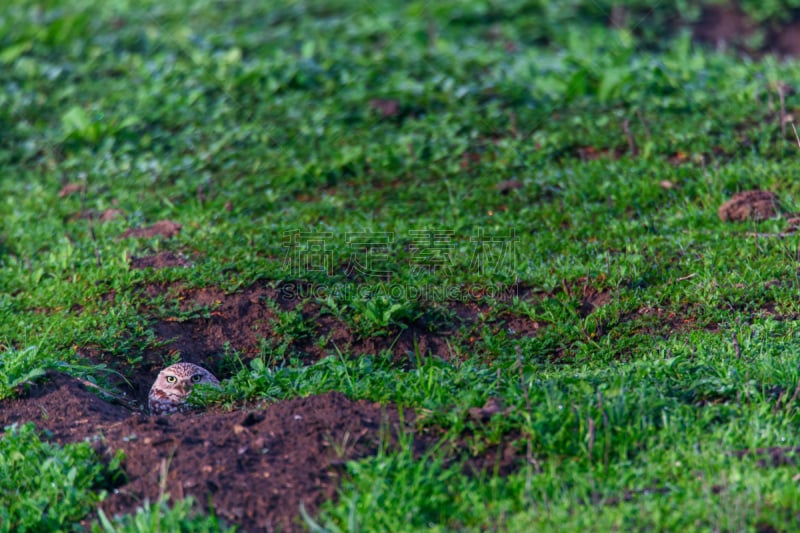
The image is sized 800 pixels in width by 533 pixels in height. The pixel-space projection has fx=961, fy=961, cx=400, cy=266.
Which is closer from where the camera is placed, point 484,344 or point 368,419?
point 368,419

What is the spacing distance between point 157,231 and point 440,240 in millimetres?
1959

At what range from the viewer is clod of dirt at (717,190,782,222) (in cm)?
623

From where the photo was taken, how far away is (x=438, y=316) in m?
5.49

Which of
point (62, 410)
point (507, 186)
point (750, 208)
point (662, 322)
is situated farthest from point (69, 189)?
point (750, 208)

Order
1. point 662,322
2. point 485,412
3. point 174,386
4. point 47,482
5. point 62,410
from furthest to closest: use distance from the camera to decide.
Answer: point 662,322
point 174,386
point 62,410
point 485,412
point 47,482

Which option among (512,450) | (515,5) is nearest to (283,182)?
(512,450)

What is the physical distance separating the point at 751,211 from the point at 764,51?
5124 millimetres

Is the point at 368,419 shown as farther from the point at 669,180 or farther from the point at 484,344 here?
the point at 669,180

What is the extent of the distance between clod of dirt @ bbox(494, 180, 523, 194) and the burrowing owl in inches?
113

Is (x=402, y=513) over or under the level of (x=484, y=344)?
over

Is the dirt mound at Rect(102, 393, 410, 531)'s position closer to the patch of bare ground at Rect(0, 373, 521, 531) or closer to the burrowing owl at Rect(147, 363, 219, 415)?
the patch of bare ground at Rect(0, 373, 521, 531)

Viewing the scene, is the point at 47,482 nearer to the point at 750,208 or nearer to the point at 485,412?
the point at 485,412

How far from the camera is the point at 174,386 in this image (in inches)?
186

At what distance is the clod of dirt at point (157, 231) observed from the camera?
258 inches
